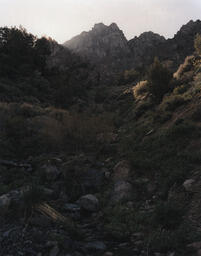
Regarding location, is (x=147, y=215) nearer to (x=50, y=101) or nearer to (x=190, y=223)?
(x=190, y=223)

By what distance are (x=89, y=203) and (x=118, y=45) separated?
288 feet

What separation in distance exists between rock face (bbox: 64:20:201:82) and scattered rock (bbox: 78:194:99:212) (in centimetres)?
6291

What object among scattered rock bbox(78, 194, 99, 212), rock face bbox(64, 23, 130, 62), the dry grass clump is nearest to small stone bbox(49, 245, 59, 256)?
scattered rock bbox(78, 194, 99, 212)

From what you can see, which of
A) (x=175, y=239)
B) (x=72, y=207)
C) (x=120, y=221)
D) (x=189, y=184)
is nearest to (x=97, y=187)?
(x=72, y=207)

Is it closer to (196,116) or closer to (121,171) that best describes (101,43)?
(196,116)

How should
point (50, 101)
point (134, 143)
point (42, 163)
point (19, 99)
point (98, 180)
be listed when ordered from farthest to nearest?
point (50, 101)
point (19, 99)
point (134, 143)
point (42, 163)
point (98, 180)

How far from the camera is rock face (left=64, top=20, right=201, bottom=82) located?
68844 millimetres

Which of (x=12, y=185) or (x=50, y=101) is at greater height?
(x=50, y=101)

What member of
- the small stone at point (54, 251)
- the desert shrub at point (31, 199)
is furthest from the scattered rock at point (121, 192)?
the small stone at point (54, 251)

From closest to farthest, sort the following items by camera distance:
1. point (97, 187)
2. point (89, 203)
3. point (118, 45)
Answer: point (89, 203) < point (97, 187) < point (118, 45)

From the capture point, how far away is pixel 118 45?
86.8 meters

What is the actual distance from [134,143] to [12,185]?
5.91 metres

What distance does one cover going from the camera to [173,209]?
4.84 m

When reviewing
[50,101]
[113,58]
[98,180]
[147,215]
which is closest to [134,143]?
[98,180]
